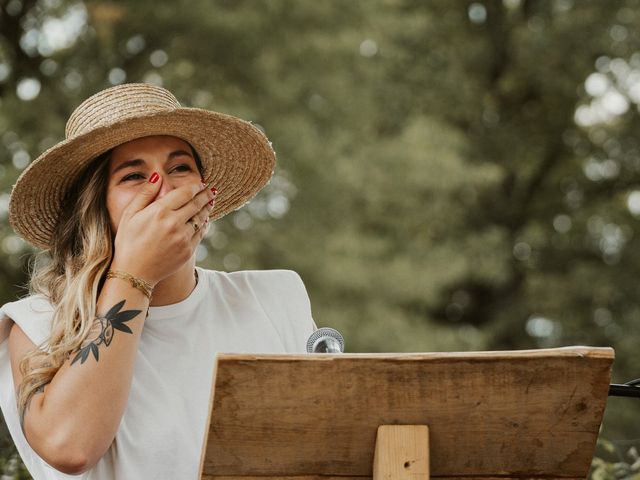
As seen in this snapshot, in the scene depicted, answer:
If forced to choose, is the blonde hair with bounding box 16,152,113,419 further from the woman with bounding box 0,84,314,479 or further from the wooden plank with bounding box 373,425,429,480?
the wooden plank with bounding box 373,425,429,480

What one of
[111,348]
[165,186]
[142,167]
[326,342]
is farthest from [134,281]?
[326,342]

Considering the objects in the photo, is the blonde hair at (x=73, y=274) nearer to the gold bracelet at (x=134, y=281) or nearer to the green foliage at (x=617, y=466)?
the gold bracelet at (x=134, y=281)

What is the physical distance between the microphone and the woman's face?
0.73m

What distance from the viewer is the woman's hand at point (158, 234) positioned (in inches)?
103

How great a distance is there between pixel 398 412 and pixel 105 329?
95cm

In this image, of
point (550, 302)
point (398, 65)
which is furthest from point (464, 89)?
point (550, 302)

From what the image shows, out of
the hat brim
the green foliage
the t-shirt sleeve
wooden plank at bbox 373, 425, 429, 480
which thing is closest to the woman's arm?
the hat brim

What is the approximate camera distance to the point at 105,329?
2.58 m

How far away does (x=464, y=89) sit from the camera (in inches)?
637

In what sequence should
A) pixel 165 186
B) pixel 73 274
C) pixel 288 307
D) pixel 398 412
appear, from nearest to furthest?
pixel 398 412
pixel 165 186
pixel 73 274
pixel 288 307

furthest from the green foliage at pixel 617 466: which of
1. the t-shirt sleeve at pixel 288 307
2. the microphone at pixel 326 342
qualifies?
the microphone at pixel 326 342

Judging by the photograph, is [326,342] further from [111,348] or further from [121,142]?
[121,142]

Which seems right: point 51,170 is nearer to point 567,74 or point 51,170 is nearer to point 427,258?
point 427,258

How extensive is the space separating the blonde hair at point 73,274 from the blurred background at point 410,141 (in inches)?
235
